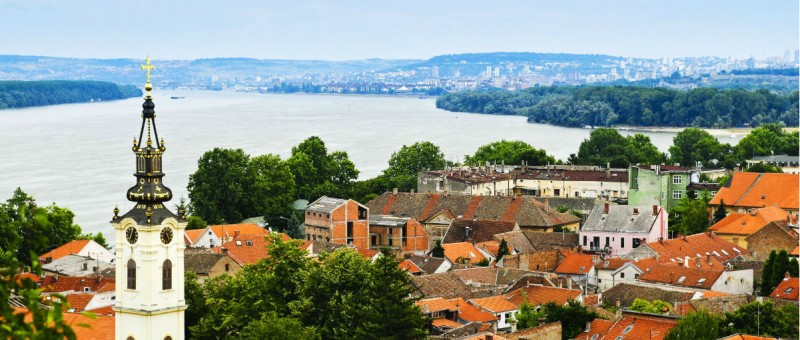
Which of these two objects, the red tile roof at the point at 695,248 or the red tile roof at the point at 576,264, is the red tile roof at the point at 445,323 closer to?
the red tile roof at the point at 576,264

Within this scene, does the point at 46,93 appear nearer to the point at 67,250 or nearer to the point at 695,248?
the point at 67,250

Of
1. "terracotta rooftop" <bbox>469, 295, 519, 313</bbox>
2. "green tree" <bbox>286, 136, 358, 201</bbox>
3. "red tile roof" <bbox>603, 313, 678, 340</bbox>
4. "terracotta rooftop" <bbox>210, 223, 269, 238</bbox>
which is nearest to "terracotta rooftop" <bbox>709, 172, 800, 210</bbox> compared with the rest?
"green tree" <bbox>286, 136, 358, 201</bbox>

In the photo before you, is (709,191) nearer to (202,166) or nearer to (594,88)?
(202,166)

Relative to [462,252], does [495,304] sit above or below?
above

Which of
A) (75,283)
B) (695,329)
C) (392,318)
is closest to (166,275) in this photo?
(392,318)

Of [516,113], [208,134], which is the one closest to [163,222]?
[208,134]
